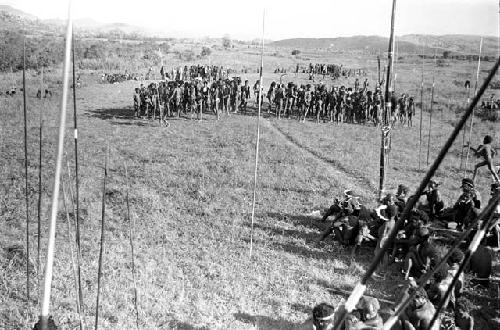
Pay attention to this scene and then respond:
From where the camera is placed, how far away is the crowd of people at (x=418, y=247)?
4.95 meters

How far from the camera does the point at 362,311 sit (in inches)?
193

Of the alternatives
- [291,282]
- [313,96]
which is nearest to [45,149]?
[291,282]

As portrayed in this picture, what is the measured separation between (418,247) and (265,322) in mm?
2690

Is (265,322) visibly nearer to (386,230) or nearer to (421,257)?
(421,257)

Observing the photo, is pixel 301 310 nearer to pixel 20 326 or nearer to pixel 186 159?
pixel 20 326

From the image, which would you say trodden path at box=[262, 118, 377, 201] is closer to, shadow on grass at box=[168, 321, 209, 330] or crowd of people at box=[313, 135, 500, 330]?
crowd of people at box=[313, 135, 500, 330]

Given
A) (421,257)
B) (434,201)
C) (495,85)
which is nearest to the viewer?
(421,257)

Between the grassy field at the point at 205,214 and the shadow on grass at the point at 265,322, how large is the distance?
0.08 ft

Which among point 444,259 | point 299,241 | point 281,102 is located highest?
point 281,102

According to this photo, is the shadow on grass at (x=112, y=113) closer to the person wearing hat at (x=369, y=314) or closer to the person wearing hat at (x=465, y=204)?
the person wearing hat at (x=465, y=204)

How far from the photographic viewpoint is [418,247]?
7020mm

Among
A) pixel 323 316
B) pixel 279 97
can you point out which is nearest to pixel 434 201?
pixel 323 316

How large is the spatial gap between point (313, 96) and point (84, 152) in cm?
1165

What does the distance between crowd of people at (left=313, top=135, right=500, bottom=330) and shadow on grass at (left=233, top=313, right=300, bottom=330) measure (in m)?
0.69
